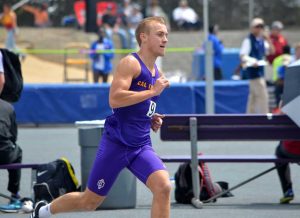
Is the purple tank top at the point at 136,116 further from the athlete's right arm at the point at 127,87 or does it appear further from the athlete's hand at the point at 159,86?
the athlete's hand at the point at 159,86

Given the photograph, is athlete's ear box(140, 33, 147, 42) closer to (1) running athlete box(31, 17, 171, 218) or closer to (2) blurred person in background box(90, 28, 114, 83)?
(1) running athlete box(31, 17, 171, 218)

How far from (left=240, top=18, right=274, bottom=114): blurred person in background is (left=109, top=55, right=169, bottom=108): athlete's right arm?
32.8ft

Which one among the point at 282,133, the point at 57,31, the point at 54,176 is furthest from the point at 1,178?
the point at 57,31

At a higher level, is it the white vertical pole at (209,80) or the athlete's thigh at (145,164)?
the white vertical pole at (209,80)

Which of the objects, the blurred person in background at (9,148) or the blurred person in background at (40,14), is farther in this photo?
the blurred person in background at (40,14)

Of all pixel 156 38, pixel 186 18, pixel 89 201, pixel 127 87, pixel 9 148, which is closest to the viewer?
pixel 127 87

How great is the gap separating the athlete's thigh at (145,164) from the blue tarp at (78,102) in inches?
477

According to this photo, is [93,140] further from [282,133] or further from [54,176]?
[282,133]

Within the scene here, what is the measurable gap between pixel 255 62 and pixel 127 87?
1037 cm

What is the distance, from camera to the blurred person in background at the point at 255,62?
17594mm

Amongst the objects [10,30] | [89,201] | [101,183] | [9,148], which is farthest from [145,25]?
→ [10,30]

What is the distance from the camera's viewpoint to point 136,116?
7656 millimetres

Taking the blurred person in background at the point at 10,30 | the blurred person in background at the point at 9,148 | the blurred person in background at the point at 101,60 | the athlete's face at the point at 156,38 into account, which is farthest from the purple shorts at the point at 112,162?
the blurred person in background at the point at 10,30

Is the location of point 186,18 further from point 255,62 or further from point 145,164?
point 145,164
